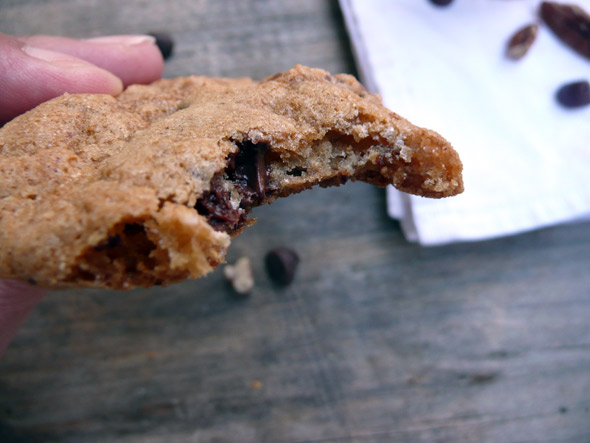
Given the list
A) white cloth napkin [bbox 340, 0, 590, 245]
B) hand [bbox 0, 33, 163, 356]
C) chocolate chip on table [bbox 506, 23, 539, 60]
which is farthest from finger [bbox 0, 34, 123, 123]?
chocolate chip on table [bbox 506, 23, 539, 60]

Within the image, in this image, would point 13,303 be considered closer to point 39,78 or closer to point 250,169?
point 39,78

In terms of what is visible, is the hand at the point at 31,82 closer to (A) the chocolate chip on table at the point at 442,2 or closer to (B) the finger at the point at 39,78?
(B) the finger at the point at 39,78

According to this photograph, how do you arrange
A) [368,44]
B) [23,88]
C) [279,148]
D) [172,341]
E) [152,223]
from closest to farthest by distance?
[152,223], [279,148], [23,88], [172,341], [368,44]

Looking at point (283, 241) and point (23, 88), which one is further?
point (283, 241)

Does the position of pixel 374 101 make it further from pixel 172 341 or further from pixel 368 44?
pixel 172 341

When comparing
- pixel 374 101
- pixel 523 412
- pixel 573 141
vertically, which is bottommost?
pixel 523 412

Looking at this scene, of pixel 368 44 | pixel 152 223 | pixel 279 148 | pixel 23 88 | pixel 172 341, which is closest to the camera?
pixel 152 223

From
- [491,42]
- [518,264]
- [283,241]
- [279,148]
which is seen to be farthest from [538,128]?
[279,148]
